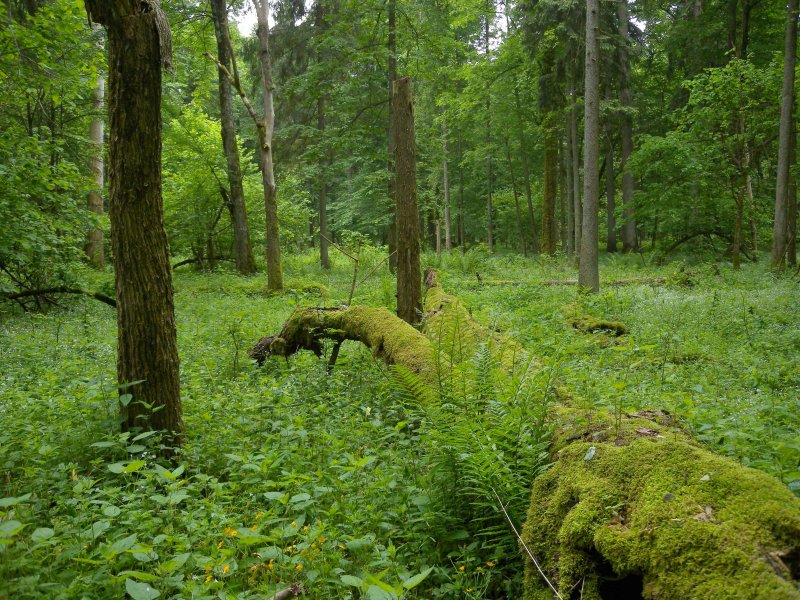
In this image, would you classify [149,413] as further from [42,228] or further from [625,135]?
[625,135]

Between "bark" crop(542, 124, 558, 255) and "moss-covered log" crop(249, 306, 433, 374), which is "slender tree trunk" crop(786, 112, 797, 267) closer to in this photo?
"bark" crop(542, 124, 558, 255)

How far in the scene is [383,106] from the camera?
19578 mm

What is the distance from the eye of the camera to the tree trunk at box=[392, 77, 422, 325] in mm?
7535

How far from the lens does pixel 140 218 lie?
151 inches

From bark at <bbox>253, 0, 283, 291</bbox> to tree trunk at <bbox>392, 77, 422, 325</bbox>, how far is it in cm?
740

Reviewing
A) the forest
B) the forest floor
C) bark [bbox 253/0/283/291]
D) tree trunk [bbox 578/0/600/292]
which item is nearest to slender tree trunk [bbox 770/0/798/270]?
the forest

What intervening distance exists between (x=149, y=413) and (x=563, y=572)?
10.8 feet

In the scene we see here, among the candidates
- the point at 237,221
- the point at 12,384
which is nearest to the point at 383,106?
the point at 237,221

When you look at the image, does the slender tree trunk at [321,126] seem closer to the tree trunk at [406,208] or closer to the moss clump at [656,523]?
the tree trunk at [406,208]

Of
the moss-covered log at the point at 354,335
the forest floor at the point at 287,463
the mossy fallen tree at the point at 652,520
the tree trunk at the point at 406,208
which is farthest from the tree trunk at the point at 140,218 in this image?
the tree trunk at the point at 406,208

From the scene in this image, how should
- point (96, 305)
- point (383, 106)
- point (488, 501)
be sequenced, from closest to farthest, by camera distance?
point (488, 501) < point (96, 305) < point (383, 106)

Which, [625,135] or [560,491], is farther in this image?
[625,135]

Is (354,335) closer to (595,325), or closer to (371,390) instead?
(371,390)

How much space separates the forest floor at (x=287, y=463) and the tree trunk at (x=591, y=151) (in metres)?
4.20
